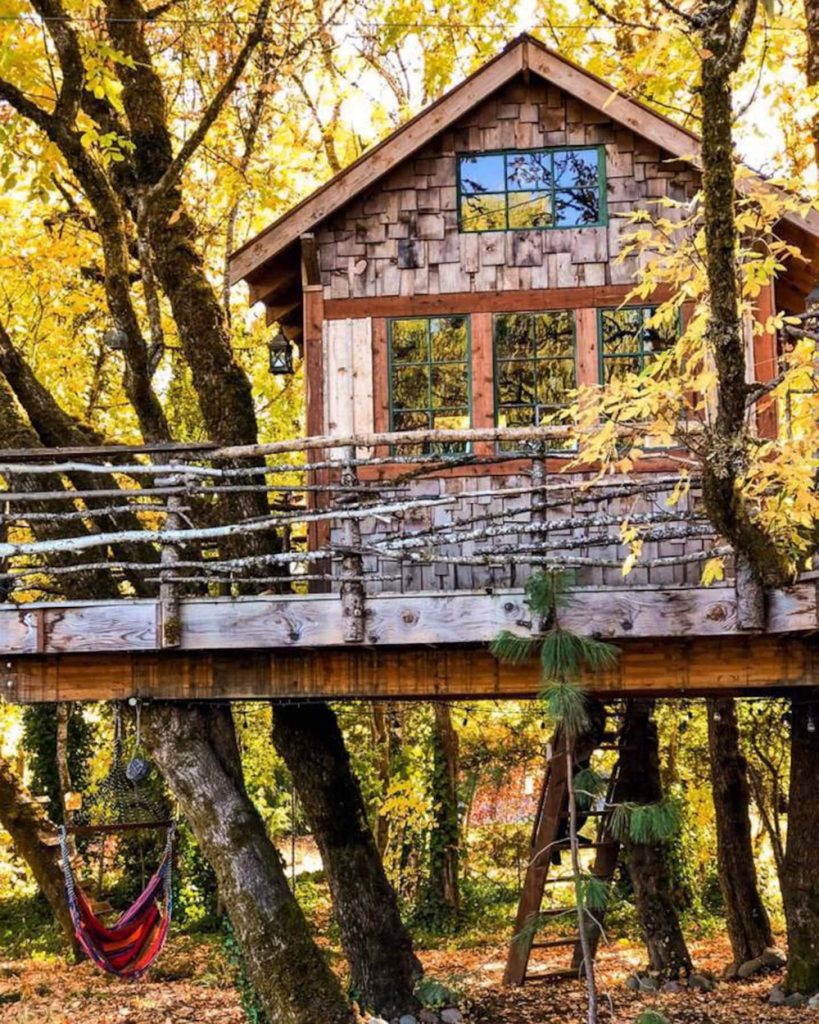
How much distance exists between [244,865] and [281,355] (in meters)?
5.68

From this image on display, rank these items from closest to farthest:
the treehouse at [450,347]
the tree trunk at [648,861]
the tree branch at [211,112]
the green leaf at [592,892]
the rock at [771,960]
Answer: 1. the green leaf at [592,892]
2. the treehouse at [450,347]
3. the tree branch at [211,112]
4. the tree trunk at [648,861]
5. the rock at [771,960]

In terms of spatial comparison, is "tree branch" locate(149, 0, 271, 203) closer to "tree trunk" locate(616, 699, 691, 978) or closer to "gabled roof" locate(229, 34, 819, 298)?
"gabled roof" locate(229, 34, 819, 298)

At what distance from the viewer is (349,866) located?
11945mm

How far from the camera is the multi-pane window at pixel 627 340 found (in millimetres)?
11258

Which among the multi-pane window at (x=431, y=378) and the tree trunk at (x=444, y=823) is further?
the tree trunk at (x=444, y=823)

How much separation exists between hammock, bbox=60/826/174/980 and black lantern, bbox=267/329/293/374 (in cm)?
499

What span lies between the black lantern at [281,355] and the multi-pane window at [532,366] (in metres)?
3.05

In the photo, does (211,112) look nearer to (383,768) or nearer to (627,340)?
(627,340)

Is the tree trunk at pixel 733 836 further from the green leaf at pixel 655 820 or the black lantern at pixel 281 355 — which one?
the green leaf at pixel 655 820

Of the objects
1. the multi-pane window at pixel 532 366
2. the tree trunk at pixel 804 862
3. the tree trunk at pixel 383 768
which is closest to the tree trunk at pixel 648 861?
the tree trunk at pixel 804 862

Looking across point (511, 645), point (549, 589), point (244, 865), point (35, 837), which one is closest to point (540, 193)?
point (549, 589)

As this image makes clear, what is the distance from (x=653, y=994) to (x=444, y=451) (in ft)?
19.4

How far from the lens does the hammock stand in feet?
35.2

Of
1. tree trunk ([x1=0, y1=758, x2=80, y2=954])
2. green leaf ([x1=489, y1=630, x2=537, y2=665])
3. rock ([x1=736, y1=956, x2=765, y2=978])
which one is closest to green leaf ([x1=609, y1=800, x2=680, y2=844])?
green leaf ([x1=489, y1=630, x2=537, y2=665])
